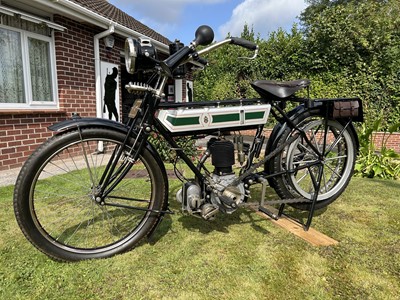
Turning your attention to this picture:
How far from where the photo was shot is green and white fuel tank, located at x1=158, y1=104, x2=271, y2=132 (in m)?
1.86

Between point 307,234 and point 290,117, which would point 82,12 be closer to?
point 290,117

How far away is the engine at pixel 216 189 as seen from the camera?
2.01m

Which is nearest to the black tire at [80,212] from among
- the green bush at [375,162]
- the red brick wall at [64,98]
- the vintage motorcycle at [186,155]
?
the vintage motorcycle at [186,155]

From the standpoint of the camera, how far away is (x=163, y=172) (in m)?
1.92

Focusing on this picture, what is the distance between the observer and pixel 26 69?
15.1 ft

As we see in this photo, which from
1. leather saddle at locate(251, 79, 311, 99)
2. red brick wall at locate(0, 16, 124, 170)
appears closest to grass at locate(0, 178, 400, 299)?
leather saddle at locate(251, 79, 311, 99)

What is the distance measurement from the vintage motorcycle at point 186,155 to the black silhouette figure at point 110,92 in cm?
362

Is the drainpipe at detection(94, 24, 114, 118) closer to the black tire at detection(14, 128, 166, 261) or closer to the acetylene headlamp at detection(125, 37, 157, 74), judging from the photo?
the black tire at detection(14, 128, 166, 261)

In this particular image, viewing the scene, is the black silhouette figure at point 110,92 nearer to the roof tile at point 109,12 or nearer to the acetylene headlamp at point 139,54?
the roof tile at point 109,12

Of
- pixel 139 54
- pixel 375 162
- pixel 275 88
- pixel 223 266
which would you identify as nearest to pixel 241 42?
pixel 275 88

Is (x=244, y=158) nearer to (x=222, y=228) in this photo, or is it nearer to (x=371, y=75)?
(x=222, y=228)

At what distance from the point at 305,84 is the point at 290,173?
0.70m

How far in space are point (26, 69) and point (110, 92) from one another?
1699 millimetres

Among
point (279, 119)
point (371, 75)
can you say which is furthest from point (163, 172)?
point (371, 75)
